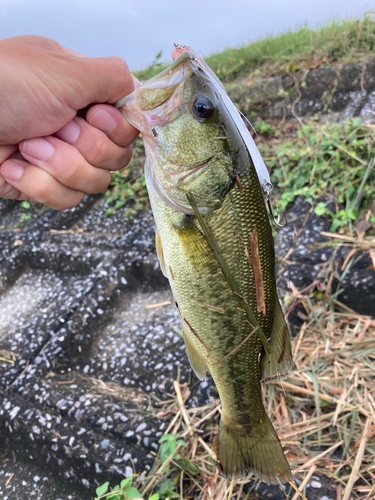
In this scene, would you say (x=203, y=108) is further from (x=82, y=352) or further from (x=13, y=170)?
(x=82, y=352)

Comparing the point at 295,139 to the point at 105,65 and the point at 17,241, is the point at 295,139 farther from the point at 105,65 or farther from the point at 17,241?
the point at 17,241

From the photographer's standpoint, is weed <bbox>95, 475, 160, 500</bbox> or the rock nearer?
weed <bbox>95, 475, 160, 500</bbox>

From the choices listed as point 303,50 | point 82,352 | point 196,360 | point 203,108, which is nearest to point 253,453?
point 196,360

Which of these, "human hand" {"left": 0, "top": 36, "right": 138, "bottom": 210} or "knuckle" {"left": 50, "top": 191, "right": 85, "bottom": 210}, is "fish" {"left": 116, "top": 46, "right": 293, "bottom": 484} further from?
"knuckle" {"left": 50, "top": 191, "right": 85, "bottom": 210}

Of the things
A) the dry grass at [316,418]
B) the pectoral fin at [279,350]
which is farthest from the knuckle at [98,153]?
the dry grass at [316,418]

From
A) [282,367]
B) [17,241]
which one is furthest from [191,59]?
[17,241]

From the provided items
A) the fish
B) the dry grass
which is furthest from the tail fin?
the dry grass
